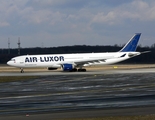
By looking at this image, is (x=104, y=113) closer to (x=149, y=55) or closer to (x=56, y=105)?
(x=56, y=105)

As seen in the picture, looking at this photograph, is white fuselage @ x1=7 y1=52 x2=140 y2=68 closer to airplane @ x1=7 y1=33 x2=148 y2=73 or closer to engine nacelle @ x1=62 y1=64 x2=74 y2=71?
airplane @ x1=7 y1=33 x2=148 y2=73

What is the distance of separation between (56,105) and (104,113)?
14.2 ft

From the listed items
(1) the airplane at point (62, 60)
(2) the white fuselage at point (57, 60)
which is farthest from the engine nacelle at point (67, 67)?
(2) the white fuselage at point (57, 60)

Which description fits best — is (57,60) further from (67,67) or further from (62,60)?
(67,67)

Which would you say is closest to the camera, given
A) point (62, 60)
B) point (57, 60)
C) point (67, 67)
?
point (67, 67)

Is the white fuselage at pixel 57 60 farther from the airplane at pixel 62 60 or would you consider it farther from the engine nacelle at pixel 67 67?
the engine nacelle at pixel 67 67

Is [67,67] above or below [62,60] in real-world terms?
below

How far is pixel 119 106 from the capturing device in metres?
21.1

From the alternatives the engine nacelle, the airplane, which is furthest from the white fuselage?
the engine nacelle

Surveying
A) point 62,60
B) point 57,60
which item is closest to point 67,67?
point 62,60

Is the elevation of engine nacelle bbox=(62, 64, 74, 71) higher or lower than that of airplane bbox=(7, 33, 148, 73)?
lower

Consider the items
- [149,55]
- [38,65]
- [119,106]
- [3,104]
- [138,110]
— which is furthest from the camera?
[149,55]

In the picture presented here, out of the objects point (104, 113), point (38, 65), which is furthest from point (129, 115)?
point (38, 65)

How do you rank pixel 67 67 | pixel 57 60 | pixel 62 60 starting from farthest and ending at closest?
pixel 62 60 → pixel 57 60 → pixel 67 67
